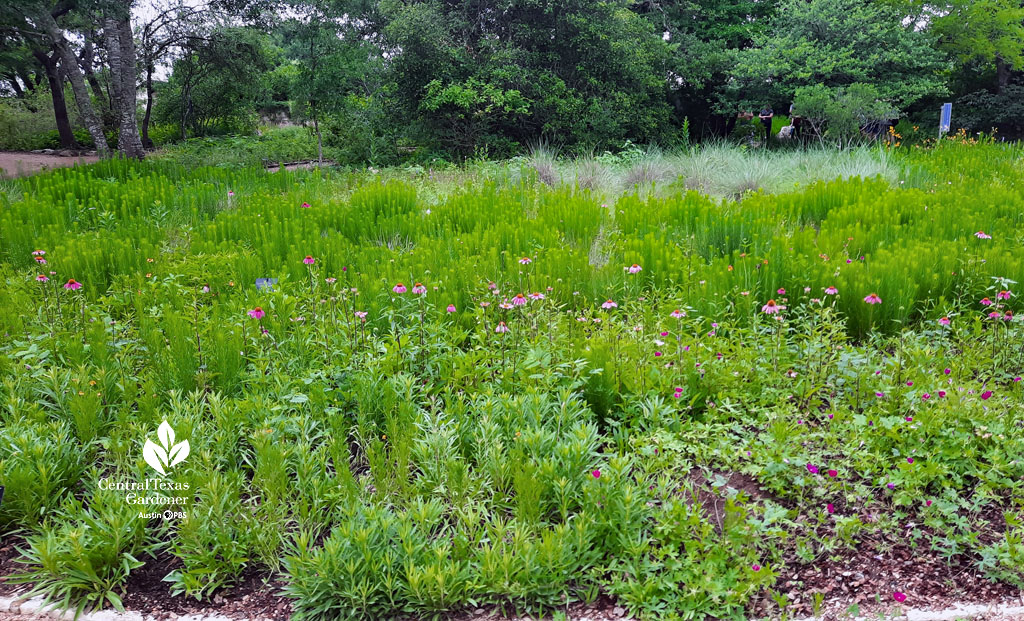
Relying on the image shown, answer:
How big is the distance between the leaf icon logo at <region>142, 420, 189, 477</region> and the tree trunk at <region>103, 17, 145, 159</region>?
1230cm

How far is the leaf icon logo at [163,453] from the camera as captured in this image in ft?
8.66

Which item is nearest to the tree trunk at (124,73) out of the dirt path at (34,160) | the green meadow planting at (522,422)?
the dirt path at (34,160)

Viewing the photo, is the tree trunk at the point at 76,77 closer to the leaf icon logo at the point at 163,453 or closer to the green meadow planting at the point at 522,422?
the green meadow planting at the point at 522,422

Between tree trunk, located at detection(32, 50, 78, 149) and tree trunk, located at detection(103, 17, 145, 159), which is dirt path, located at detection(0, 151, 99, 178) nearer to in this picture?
Result: tree trunk, located at detection(32, 50, 78, 149)

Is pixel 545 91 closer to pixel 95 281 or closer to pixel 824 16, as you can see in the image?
pixel 824 16

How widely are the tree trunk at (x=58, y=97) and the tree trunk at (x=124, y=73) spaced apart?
32.4 feet

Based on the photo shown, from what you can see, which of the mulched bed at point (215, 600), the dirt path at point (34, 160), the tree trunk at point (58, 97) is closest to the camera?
the mulched bed at point (215, 600)

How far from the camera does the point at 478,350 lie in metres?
3.62

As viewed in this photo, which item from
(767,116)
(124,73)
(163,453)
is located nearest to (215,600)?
(163,453)

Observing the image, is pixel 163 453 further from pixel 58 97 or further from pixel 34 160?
pixel 58 97

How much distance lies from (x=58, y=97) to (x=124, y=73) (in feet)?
34.8

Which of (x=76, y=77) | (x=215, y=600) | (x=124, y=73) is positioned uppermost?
(x=76, y=77)

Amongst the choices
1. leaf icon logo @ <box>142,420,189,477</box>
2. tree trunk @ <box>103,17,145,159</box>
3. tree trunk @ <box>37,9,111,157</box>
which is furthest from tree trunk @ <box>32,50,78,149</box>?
leaf icon logo @ <box>142,420,189,477</box>

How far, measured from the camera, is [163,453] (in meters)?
2.67
